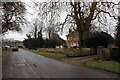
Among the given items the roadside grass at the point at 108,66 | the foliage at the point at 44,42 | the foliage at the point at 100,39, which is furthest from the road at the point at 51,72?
the foliage at the point at 44,42

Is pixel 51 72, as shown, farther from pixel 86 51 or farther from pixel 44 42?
pixel 44 42

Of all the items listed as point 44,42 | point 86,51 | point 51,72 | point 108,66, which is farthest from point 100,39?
point 44,42

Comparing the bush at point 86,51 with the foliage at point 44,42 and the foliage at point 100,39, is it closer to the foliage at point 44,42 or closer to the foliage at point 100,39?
the foliage at point 100,39

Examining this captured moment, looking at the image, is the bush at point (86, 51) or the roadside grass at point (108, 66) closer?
the roadside grass at point (108, 66)

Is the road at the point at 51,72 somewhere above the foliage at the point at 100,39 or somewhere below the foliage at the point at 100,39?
below

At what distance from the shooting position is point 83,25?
111 feet

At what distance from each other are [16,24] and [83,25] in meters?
14.3

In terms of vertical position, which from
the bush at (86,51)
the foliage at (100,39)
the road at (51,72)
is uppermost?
the foliage at (100,39)

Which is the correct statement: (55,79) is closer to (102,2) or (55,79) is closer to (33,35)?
(102,2)

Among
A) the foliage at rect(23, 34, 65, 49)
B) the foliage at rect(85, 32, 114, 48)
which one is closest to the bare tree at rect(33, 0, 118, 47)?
the foliage at rect(85, 32, 114, 48)

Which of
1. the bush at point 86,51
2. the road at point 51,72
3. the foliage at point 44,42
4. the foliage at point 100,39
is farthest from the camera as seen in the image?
the foliage at point 44,42

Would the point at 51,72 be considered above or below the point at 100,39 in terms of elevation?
below

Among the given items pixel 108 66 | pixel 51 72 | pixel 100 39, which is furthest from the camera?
pixel 100 39

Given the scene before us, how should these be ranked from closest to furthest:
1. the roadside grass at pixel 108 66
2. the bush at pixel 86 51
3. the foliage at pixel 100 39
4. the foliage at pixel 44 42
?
the roadside grass at pixel 108 66
the foliage at pixel 100 39
the bush at pixel 86 51
the foliage at pixel 44 42
